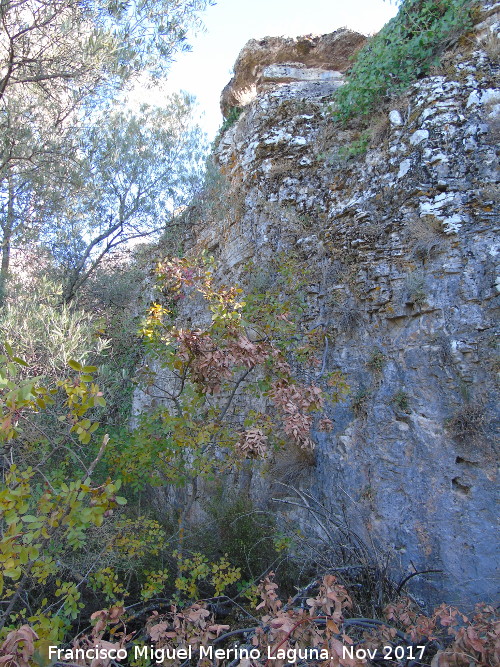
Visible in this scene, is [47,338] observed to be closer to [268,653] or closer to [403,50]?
[268,653]

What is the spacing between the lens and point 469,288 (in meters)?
4.22

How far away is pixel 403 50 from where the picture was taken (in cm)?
573

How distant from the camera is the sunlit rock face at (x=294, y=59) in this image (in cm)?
809

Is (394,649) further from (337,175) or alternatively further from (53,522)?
(337,175)

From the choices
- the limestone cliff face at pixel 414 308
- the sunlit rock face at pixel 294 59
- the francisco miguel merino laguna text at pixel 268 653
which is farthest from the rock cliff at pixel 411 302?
the sunlit rock face at pixel 294 59

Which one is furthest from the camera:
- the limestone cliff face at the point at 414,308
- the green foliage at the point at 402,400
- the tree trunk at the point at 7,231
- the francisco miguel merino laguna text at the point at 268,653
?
the tree trunk at the point at 7,231

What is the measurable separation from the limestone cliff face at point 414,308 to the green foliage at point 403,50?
Result: 35 centimetres

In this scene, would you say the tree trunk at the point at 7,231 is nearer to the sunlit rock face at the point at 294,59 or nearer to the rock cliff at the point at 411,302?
the rock cliff at the point at 411,302

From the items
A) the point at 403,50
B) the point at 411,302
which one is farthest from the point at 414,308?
the point at 403,50

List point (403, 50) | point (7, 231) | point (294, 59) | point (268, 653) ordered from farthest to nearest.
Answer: point (294, 59)
point (7, 231)
point (403, 50)
point (268, 653)

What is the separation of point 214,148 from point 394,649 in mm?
8110

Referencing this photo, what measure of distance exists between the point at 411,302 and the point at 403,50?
360cm

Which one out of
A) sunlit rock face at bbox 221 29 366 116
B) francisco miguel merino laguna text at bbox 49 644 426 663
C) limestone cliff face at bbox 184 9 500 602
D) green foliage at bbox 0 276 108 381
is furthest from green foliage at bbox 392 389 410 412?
sunlit rock face at bbox 221 29 366 116

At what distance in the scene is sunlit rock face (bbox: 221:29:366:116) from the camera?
26.6ft
